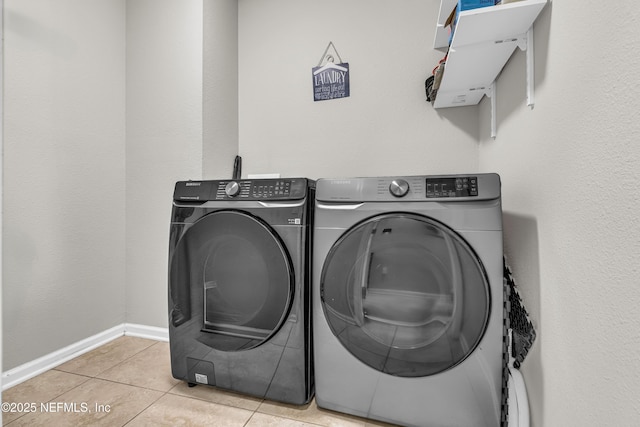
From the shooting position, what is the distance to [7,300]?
4.43ft

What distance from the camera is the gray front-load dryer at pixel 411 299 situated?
98 centimetres

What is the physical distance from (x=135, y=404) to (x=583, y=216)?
68.5 inches

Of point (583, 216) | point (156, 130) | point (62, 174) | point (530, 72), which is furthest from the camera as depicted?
point (156, 130)

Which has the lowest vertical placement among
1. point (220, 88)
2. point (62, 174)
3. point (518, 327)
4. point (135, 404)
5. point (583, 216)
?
point (135, 404)

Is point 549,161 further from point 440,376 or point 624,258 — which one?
point 440,376

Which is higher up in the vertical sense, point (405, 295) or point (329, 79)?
point (329, 79)

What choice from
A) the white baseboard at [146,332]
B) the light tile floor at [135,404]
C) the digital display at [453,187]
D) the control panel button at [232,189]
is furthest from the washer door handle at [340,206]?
the white baseboard at [146,332]

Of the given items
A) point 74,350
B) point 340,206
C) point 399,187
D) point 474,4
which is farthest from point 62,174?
point 474,4

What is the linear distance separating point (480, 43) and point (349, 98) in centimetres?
92

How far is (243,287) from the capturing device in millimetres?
1270

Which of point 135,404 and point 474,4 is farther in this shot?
point 135,404

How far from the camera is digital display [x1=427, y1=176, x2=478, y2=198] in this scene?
101 centimetres

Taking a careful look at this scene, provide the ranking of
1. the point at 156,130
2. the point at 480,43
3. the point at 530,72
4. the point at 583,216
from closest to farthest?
the point at 583,216 < the point at 530,72 < the point at 480,43 < the point at 156,130

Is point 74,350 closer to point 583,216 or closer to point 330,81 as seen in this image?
point 330,81
